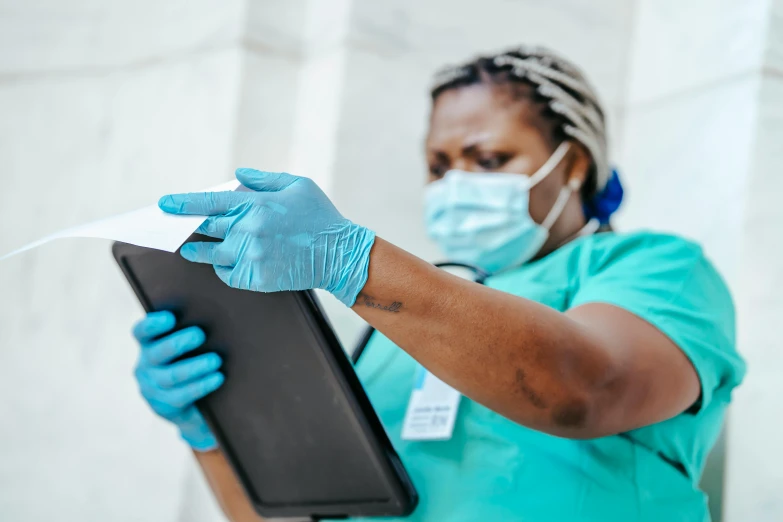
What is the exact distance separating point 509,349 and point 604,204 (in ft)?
2.58

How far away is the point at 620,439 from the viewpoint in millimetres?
1174

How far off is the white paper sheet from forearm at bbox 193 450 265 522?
2.15ft

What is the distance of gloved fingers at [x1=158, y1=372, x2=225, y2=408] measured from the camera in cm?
114

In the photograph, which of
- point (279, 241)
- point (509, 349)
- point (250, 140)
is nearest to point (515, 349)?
point (509, 349)

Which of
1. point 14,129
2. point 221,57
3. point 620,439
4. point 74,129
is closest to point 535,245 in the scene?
point 620,439

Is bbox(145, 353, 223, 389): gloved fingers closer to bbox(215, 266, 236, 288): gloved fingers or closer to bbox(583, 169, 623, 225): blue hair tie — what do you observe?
bbox(215, 266, 236, 288): gloved fingers

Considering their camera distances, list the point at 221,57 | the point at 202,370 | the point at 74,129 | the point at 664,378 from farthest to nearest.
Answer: the point at 74,129
the point at 221,57
the point at 202,370
the point at 664,378

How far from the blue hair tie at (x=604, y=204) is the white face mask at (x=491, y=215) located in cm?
7

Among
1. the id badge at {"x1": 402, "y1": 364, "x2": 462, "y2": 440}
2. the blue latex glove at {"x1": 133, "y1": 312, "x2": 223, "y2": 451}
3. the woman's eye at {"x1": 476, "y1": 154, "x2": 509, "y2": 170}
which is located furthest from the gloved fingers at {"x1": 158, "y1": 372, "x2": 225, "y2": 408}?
the woman's eye at {"x1": 476, "y1": 154, "x2": 509, "y2": 170}

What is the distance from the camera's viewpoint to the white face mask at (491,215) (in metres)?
1.48

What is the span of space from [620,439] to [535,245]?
0.44m

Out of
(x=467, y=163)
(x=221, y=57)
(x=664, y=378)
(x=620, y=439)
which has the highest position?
(x=221, y=57)

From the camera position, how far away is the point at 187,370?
44.8 inches

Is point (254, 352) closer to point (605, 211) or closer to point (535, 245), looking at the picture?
point (535, 245)
